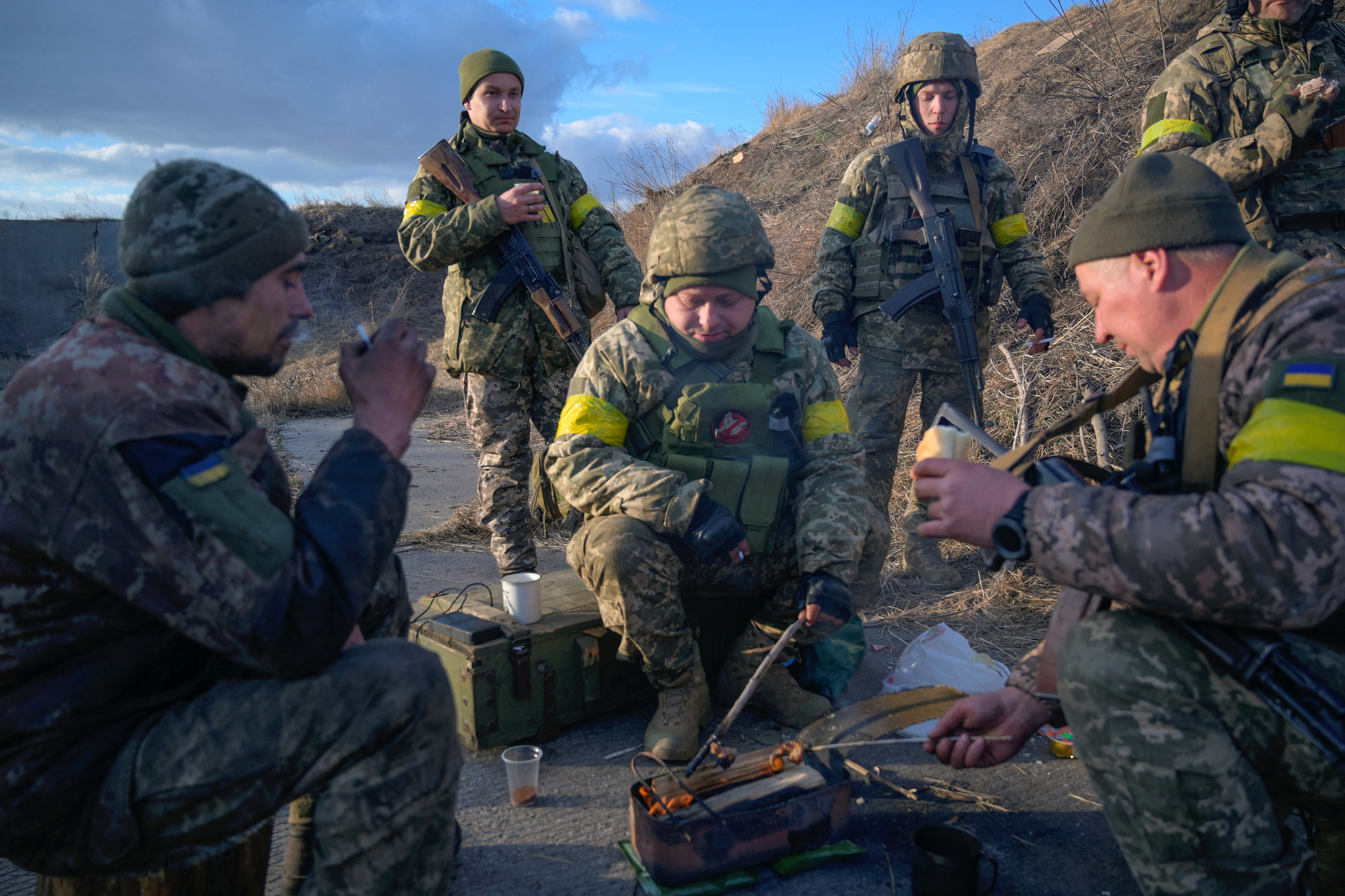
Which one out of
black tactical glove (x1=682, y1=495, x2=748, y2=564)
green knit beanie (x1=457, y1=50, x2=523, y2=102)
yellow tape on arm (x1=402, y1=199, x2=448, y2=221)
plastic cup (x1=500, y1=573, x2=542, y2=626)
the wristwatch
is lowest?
plastic cup (x1=500, y1=573, x2=542, y2=626)

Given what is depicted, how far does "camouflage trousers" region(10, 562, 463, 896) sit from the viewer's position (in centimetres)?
159

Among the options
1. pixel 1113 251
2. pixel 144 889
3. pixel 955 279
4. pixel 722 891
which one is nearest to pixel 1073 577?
pixel 1113 251

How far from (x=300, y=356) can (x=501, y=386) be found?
14.5m

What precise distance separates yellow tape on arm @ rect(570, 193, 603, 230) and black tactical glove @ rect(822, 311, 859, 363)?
4.95 ft

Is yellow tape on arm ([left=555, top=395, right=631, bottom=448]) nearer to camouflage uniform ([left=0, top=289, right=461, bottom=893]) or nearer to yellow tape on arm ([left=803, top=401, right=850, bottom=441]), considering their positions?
yellow tape on arm ([left=803, top=401, right=850, bottom=441])

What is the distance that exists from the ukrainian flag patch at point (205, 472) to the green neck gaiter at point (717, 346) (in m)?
2.04

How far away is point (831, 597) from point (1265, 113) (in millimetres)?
3476

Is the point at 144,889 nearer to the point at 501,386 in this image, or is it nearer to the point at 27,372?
the point at 27,372

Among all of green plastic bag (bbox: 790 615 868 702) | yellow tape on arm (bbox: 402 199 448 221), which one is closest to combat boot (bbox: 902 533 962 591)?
green plastic bag (bbox: 790 615 868 702)

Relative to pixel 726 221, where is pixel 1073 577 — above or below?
below

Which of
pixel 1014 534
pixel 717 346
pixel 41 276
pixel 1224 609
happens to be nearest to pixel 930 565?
pixel 717 346

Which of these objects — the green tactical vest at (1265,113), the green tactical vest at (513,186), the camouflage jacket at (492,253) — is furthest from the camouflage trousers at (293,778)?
the green tactical vest at (1265,113)

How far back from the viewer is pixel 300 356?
17.5 meters

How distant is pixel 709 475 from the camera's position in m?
3.22
